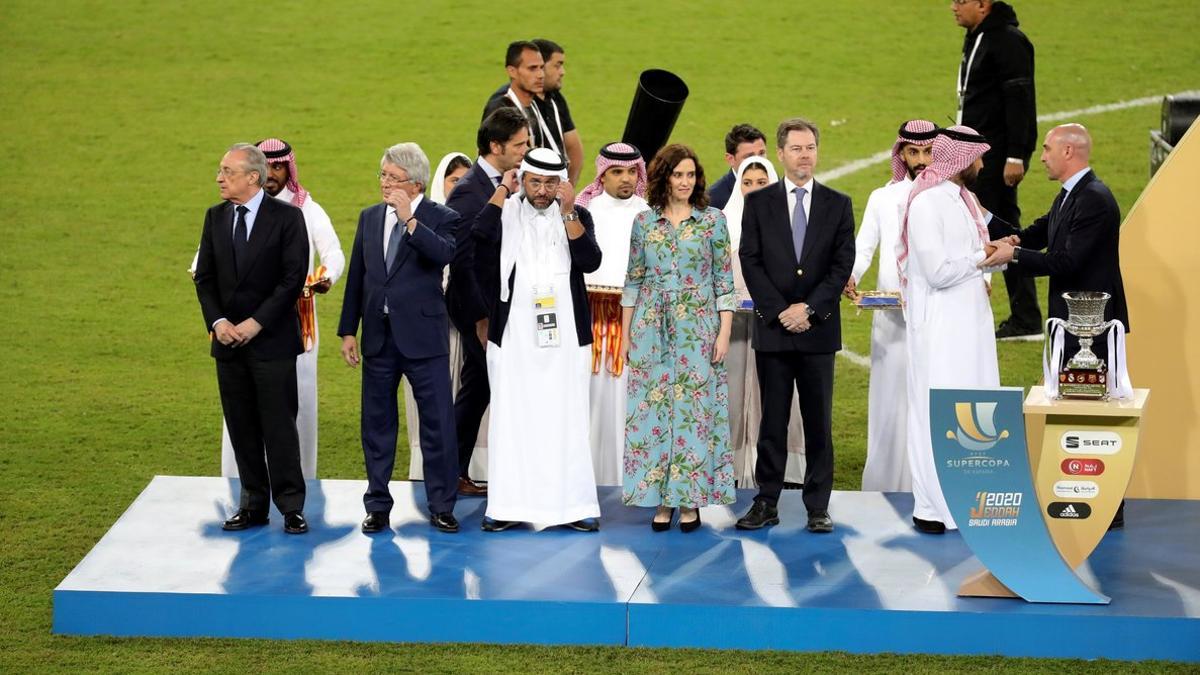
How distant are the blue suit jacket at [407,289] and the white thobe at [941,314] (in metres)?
2.06

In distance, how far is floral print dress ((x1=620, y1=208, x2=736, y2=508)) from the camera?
7.82m

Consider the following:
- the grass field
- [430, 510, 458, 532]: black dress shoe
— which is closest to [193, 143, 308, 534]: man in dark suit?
[430, 510, 458, 532]: black dress shoe

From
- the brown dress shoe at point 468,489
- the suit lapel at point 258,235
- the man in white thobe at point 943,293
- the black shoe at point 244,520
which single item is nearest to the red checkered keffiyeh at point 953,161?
the man in white thobe at point 943,293

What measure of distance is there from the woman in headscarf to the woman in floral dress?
3.20 ft

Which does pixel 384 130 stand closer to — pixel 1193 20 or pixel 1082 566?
pixel 1193 20

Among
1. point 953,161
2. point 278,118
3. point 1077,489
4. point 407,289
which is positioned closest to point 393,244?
point 407,289

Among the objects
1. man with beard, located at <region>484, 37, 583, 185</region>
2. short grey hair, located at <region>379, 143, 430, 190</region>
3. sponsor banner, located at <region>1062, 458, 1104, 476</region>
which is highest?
man with beard, located at <region>484, 37, 583, 185</region>

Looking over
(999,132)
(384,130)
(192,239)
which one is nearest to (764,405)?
(999,132)

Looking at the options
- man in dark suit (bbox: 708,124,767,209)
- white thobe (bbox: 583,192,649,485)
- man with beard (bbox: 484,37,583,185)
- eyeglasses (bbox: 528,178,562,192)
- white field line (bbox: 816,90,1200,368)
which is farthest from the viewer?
white field line (bbox: 816,90,1200,368)

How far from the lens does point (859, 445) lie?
33.4 feet

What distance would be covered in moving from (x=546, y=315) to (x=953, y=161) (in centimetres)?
190

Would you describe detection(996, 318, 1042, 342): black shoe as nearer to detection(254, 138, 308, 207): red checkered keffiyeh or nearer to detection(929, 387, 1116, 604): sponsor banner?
detection(929, 387, 1116, 604): sponsor banner

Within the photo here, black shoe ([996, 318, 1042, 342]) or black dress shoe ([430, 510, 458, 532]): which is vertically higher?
black shoe ([996, 318, 1042, 342])

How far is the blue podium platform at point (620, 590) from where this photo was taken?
6918 millimetres
